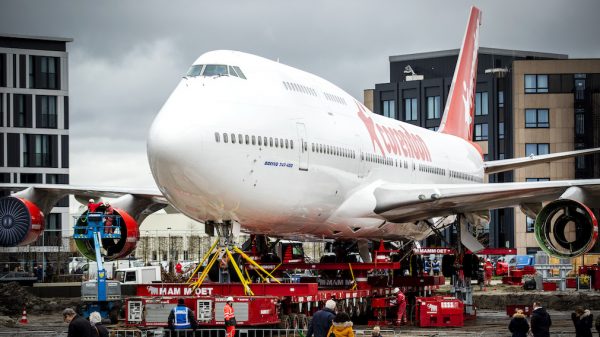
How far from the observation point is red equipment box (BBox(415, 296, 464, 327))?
98.2 feet

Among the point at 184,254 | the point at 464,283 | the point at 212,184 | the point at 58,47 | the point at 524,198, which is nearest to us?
the point at 212,184

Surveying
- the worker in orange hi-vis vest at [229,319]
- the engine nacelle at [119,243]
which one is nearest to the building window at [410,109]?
the engine nacelle at [119,243]

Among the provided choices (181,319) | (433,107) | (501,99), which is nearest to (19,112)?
(433,107)

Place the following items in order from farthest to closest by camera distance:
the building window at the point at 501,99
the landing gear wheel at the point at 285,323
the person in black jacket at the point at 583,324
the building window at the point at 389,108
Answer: the building window at the point at 389,108 < the building window at the point at 501,99 < the landing gear wheel at the point at 285,323 < the person in black jacket at the point at 583,324

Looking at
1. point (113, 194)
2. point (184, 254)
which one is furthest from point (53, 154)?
point (113, 194)

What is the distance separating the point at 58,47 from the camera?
A: 7206 cm

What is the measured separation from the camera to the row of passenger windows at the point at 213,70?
25.3 metres

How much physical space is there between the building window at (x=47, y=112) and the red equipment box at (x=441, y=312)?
156 feet

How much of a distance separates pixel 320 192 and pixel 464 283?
9.87 meters

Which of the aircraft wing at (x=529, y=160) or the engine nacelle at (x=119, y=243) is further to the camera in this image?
the aircraft wing at (x=529, y=160)

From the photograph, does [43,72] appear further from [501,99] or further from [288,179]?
[288,179]

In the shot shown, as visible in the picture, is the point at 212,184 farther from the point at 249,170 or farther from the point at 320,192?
the point at 320,192

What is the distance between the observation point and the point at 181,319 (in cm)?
2270

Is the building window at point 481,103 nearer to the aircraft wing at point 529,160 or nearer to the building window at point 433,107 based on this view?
the building window at point 433,107
